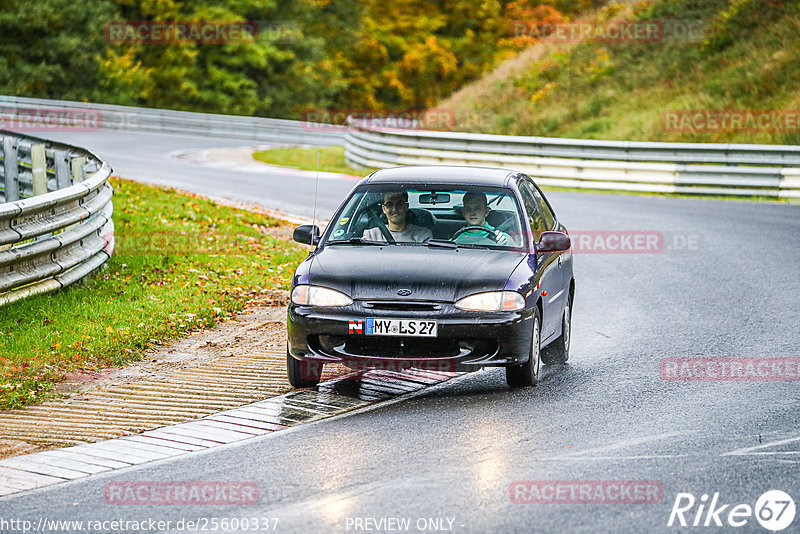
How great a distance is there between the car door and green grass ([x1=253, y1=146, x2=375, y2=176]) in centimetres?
1797

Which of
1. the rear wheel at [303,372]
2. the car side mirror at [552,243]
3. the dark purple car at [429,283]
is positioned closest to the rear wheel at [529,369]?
the dark purple car at [429,283]

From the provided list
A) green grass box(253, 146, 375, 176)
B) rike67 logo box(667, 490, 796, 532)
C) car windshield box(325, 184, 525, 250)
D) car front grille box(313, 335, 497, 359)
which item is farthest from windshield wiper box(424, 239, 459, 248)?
green grass box(253, 146, 375, 176)

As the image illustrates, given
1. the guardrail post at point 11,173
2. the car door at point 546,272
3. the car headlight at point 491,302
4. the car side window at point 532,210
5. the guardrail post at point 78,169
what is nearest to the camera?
the car headlight at point 491,302

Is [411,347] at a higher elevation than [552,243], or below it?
below

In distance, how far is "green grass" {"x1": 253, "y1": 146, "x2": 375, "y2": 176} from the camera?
1172 inches

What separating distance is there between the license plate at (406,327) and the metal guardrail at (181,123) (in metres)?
31.7

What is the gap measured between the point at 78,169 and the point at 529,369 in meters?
9.30

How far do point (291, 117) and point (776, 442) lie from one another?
5717cm

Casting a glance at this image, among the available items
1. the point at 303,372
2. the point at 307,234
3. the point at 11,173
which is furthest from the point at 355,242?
the point at 11,173

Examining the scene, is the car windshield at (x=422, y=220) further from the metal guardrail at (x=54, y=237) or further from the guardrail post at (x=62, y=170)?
the guardrail post at (x=62, y=170)

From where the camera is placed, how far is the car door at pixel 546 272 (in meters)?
9.18

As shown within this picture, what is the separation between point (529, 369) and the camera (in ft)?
28.6

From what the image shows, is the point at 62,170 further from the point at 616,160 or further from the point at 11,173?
the point at 616,160

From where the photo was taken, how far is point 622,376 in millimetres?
9289
